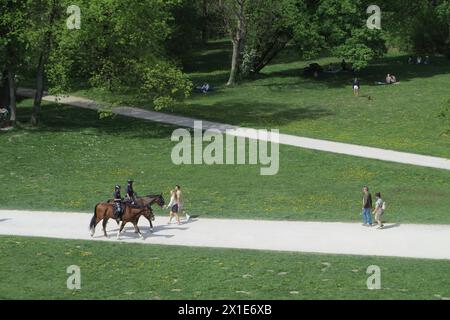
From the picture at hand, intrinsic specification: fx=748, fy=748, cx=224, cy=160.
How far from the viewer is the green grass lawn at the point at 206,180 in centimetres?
2920

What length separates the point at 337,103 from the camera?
179ft

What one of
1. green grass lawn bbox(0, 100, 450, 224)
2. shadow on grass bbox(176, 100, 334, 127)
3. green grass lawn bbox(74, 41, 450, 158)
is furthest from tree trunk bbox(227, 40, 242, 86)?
green grass lawn bbox(0, 100, 450, 224)

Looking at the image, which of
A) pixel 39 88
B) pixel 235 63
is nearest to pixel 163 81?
pixel 39 88

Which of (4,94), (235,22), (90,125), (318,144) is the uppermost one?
(235,22)

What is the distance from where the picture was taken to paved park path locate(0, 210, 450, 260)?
23453mm

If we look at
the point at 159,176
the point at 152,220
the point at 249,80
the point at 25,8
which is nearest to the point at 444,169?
the point at 159,176

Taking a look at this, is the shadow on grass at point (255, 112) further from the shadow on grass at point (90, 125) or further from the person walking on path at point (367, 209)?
the person walking on path at point (367, 209)

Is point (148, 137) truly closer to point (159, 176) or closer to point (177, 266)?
point (159, 176)

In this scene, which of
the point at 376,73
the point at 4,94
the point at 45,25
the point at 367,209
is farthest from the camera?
the point at 376,73

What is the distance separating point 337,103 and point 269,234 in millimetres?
30888

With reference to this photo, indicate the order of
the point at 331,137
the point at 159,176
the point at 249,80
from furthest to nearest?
1. the point at 249,80
2. the point at 331,137
3. the point at 159,176

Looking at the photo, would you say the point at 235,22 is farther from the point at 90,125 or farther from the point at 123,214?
the point at 123,214
